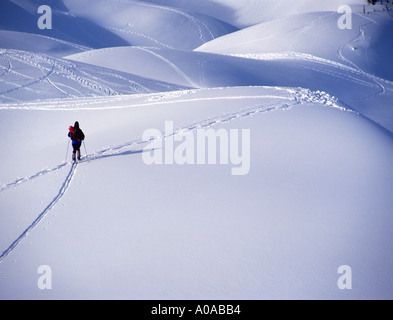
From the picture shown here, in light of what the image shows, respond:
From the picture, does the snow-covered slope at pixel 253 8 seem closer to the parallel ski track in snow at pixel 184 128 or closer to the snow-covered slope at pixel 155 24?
the snow-covered slope at pixel 155 24

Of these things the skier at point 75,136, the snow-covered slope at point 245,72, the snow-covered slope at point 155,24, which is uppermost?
the snow-covered slope at point 155,24

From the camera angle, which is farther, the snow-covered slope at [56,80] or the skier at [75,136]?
the snow-covered slope at [56,80]

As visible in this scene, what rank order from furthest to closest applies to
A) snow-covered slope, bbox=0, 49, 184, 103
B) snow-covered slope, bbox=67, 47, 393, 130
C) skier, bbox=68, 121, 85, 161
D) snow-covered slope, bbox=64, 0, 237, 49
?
snow-covered slope, bbox=64, 0, 237, 49, snow-covered slope, bbox=67, 47, 393, 130, snow-covered slope, bbox=0, 49, 184, 103, skier, bbox=68, 121, 85, 161

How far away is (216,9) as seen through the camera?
2729 inches

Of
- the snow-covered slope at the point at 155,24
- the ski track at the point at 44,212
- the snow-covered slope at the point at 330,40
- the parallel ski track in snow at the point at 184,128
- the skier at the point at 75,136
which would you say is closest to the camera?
the ski track at the point at 44,212

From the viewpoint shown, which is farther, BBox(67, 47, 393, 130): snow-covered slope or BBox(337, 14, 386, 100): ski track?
BBox(337, 14, 386, 100): ski track

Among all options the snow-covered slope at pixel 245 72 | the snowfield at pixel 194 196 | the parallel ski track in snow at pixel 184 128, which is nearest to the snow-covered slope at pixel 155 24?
the snow-covered slope at pixel 245 72

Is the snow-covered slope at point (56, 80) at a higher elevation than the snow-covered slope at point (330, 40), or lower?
lower

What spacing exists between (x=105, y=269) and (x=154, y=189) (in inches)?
87.8

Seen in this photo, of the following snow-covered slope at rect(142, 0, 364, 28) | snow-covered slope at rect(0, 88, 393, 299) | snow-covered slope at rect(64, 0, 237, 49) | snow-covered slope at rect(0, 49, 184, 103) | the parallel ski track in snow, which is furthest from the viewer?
snow-covered slope at rect(142, 0, 364, 28)

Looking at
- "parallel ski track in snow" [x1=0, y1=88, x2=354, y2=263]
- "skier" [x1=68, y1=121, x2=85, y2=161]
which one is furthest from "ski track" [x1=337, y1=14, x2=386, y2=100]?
"skier" [x1=68, y1=121, x2=85, y2=161]

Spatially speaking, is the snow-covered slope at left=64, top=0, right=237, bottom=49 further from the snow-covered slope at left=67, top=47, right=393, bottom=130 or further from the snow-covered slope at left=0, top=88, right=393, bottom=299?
the snow-covered slope at left=0, top=88, right=393, bottom=299

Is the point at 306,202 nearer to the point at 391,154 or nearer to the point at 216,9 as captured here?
the point at 391,154

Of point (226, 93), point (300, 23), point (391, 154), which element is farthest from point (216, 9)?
point (391, 154)
